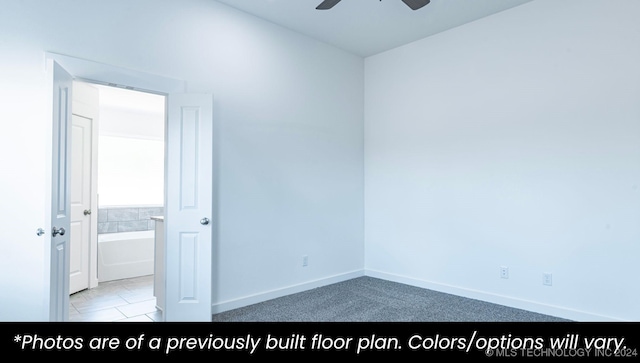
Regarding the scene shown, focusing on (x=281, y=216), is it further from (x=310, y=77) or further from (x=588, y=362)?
(x=588, y=362)

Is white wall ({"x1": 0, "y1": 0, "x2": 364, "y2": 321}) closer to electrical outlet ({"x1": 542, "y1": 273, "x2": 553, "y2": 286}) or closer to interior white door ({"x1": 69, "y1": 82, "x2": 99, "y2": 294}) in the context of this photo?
interior white door ({"x1": 69, "y1": 82, "x2": 99, "y2": 294})

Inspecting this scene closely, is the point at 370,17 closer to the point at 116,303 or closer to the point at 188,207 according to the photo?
the point at 188,207

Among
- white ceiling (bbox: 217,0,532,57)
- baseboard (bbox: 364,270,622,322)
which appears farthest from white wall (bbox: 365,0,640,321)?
white ceiling (bbox: 217,0,532,57)

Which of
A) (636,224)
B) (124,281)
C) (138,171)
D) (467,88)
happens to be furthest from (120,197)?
(636,224)

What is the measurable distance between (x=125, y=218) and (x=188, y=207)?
3.78 meters

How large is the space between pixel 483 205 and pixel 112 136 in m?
5.83

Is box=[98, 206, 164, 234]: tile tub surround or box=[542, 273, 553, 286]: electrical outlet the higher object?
box=[98, 206, 164, 234]: tile tub surround

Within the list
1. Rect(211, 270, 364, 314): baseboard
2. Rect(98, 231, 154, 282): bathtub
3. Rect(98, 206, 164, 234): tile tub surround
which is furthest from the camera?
Rect(98, 206, 164, 234): tile tub surround

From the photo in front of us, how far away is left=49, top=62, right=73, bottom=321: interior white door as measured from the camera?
238cm

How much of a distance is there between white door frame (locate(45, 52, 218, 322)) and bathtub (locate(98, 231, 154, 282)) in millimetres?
2336

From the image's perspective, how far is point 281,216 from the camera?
13.3 ft

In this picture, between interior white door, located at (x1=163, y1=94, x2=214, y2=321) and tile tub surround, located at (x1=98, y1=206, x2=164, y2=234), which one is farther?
tile tub surround, located at (x1=98, y1=206, x2=164, y2=234)

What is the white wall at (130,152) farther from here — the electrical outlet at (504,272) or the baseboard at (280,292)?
the electrical outlet at (504,272)

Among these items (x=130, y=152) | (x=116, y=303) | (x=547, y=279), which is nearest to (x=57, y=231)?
(x=116, y=303)
